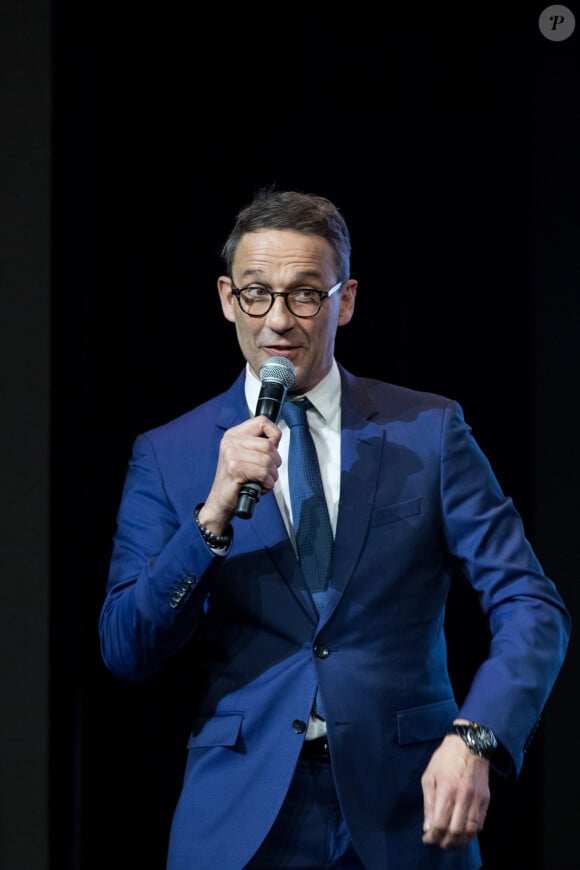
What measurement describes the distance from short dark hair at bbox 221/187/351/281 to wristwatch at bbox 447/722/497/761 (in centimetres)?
96

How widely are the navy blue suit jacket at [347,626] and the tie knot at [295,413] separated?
3.5 inches

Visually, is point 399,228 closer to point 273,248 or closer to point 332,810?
point 273,248

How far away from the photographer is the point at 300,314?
2.12 metres

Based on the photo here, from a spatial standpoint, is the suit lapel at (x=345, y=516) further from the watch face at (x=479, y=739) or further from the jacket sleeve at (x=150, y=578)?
the watch face at (x=479, y=739)

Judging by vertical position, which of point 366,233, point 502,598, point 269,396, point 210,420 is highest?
point 366,233

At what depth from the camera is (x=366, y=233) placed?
2.78 m

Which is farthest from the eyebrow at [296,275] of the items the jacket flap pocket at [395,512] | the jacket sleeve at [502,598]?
the jacket flap pocket at [395,512]

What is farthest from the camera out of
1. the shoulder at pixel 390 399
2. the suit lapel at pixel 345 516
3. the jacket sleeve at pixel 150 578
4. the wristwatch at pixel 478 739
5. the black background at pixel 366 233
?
the black background at pixel 366 233

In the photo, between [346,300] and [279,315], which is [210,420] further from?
[346,300]

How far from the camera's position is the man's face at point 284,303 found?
2102mm

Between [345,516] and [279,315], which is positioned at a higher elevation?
[279,315]

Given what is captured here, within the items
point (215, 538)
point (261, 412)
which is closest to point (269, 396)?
point (261, 412)

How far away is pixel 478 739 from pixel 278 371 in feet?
2.37

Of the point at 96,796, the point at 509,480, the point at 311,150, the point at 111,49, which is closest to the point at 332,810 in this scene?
the point at 96,796
